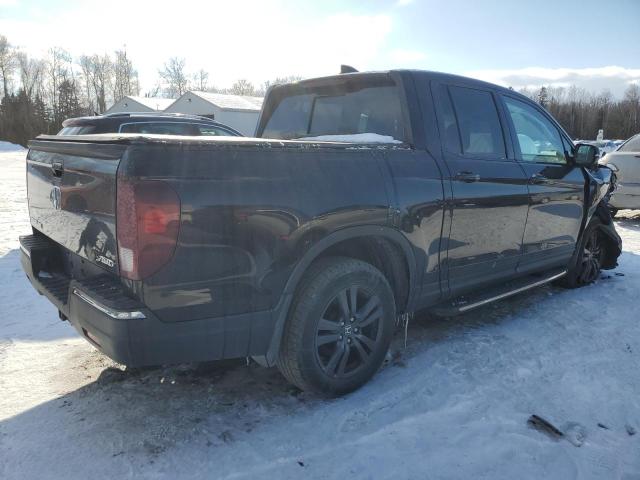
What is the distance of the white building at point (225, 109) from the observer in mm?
33562

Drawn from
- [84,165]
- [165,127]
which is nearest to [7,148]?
[165,127]

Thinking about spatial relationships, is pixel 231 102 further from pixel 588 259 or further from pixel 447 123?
pixel 447 123

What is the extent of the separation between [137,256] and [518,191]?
3.00 metres

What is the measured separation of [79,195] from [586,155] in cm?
438

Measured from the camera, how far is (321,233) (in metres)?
2.66

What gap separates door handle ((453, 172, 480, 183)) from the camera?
3.41 meters

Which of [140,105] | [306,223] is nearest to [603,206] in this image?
[306,223]

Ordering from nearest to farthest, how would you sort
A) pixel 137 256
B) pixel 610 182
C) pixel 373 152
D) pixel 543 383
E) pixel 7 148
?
1. pixel 137 256
2. pixel 373 152
3. pixel 543 383
4. pixel 610 182
5. pixel 7 148

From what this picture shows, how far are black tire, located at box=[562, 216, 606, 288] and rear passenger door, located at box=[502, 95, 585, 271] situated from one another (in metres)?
0.34

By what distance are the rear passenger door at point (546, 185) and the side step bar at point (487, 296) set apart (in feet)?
0.38

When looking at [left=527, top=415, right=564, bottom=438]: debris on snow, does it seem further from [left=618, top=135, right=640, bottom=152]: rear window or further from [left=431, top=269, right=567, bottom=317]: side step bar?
[left=618, top=135, right=640, bottom=152]: rear window

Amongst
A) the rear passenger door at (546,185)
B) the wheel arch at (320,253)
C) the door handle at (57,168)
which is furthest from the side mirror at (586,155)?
the door handle at (57,168)

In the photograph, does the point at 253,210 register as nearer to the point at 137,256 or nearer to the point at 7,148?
the point at 137,256

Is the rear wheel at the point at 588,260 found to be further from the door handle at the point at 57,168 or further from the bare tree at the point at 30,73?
the bare tree at the point at 30,73
